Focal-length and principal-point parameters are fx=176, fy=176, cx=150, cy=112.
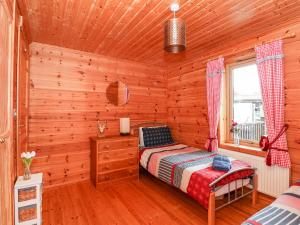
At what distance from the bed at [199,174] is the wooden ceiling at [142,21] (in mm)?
1876

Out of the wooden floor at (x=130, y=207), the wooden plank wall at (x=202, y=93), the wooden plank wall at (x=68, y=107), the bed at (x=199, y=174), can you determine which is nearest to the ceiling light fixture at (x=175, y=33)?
the bed at (x=199, y=174)

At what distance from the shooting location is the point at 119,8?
1957 mm

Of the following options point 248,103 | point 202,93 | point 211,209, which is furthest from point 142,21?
point 211,209

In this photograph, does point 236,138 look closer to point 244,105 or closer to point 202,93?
point 244,105

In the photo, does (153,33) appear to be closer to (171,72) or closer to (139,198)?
(171,72)

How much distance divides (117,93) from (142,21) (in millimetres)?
1762

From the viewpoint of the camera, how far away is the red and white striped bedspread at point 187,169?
205cm

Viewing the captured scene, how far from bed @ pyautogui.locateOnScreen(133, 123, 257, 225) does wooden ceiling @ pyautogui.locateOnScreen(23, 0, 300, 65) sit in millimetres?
1876

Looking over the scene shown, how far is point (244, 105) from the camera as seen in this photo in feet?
10.3

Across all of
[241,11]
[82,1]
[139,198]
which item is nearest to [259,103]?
[241,11]

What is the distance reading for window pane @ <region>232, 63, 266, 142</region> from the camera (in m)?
2.91

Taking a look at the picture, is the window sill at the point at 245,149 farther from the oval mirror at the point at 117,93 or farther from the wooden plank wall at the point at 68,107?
the oval mirror at the point at 117,93

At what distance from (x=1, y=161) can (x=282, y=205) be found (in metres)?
2.20

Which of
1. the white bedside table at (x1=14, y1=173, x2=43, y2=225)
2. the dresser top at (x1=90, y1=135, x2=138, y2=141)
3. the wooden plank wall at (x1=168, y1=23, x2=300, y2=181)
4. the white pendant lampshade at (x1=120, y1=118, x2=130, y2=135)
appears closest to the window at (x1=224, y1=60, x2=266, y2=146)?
the wooden plank wall at (x1=168, y1=23, x2=300, y2=181)
